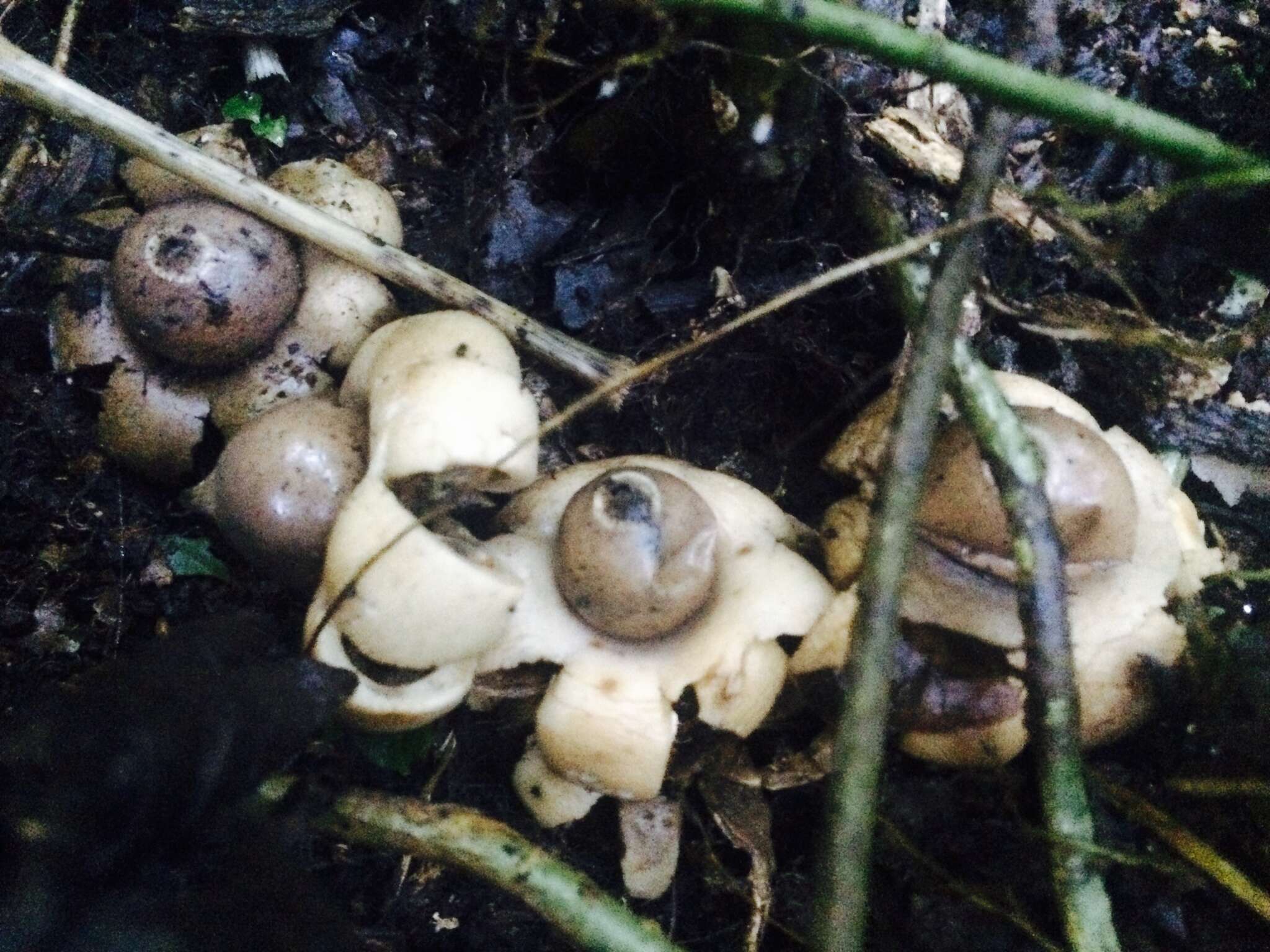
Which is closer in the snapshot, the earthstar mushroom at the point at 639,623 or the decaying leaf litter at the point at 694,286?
the earthstar mushroom at the point at 639,623

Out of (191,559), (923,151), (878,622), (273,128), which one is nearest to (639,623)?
(878,622)

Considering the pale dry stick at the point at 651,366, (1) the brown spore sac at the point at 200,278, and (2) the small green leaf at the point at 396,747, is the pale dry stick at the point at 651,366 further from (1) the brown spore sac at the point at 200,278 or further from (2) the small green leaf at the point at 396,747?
(1) the brown spore sac at the point at 200,278

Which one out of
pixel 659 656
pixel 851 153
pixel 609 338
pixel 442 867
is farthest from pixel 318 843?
pixel 851 153

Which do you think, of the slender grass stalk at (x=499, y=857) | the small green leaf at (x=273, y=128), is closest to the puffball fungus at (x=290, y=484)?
the slender grass stalk at (x=499, y=857)

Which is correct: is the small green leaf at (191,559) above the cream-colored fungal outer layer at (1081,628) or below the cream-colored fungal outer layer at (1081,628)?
below

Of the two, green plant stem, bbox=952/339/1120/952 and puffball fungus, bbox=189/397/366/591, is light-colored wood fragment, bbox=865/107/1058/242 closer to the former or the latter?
green plant stem, bbox=952/339/1120/952

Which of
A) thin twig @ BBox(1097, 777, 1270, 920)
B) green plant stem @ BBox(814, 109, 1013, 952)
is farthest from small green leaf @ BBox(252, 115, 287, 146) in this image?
thin twig @ BBox(1097, 777, 1270, 920)

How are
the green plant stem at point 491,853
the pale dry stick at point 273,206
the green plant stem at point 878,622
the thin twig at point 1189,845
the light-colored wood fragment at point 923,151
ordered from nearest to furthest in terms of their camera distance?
the green plant stem at point 878,622
the green plant stem at point 491,853
the thin twig at point 1189,845
the pale dry stick at point 273,206
the light-colored wood fragment at point 923,151
